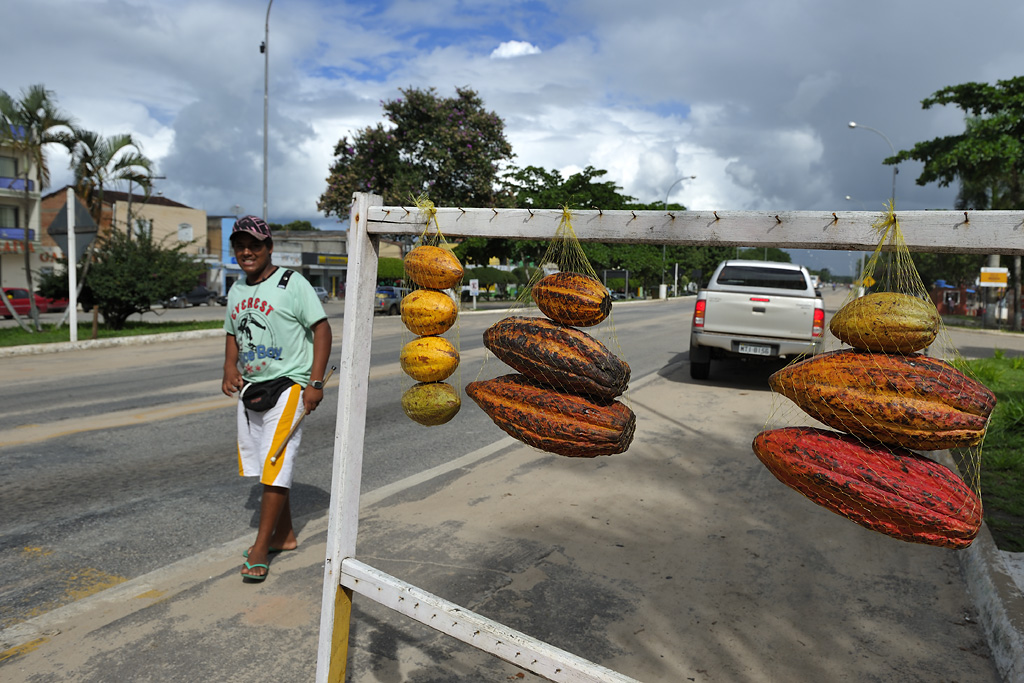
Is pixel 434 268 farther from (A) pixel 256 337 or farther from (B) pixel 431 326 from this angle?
(A) pixel 256 337

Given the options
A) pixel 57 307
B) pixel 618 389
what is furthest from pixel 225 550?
pixel 57 307

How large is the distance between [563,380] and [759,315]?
326 inches

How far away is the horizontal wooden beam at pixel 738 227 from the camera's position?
159 cm

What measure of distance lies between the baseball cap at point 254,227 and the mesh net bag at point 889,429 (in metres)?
2.73

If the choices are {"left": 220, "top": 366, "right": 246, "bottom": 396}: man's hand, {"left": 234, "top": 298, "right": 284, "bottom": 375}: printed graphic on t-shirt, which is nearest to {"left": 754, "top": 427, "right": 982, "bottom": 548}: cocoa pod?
{"left": 234, "top": 298, "right": 284, "bottom": 375}: printed graphic on t-shirt

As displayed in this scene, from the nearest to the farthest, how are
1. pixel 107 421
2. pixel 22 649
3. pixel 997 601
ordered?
pixel 22 649 < pixel 997 601 < pixel 107 421

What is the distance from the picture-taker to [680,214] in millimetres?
1869

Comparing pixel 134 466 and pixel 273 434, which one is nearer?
pixel 273 434

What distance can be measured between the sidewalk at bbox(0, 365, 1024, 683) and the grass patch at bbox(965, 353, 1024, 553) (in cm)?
49

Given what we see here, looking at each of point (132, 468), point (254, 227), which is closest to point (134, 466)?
point (132, 468)

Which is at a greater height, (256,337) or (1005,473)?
(256,337)

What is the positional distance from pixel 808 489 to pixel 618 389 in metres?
0.50

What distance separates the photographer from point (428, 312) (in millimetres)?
2094

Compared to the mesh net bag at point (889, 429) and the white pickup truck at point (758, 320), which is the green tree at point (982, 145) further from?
the mesh net bag at point (889, 429)
